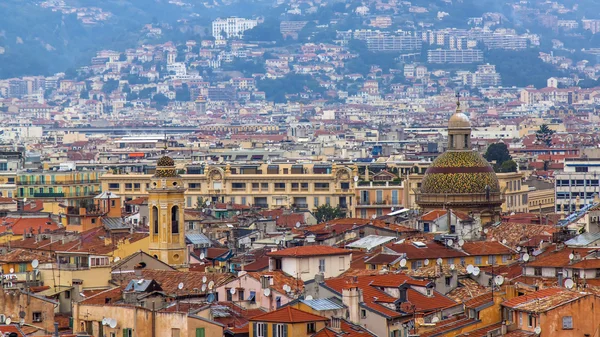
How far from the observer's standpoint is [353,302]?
87.4 ft

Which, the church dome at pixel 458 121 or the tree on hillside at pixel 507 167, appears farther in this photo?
the tree on hillside at pixel 507 167

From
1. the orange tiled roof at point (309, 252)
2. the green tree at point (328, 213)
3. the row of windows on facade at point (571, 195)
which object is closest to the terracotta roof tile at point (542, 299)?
the orange tiled roof at point (309, 252)

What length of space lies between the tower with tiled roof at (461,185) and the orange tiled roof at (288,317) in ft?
68.9

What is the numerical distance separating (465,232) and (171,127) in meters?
157

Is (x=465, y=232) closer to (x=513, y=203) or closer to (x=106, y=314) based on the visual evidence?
(x=106, y=314)

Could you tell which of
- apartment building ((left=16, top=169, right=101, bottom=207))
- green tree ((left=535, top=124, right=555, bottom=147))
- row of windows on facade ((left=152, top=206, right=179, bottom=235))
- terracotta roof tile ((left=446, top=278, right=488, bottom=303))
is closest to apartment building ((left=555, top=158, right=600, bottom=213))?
apartment building ((left=16, top=169, right=101, bottom=207))

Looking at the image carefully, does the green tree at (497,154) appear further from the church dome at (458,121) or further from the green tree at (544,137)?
the church dome at (458,121)

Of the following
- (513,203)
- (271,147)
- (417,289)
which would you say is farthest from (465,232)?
(271,147)

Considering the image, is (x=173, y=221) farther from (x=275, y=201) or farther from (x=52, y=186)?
(x=275, y=201)

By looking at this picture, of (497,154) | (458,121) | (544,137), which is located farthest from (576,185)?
(544,137)

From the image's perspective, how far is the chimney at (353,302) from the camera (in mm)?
26547

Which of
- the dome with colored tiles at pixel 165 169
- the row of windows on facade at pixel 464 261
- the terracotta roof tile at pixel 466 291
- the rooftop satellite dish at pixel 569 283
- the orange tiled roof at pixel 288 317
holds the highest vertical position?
the dome with colored tiles at pixel 165 169

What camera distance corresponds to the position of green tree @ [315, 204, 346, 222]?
212 feet

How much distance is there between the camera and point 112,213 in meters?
48.8
